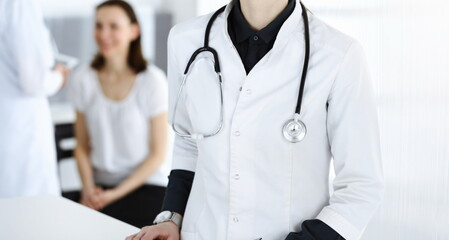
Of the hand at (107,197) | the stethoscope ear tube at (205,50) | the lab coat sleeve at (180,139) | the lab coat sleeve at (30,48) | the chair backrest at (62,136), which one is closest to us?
the stethoscope ear tube at (205,50)

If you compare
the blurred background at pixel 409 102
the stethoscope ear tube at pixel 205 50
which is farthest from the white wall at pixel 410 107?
the stethoscope ear tube at pixel 205 50

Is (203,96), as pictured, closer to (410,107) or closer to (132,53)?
(410,107)

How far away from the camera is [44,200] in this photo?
1.78 metres

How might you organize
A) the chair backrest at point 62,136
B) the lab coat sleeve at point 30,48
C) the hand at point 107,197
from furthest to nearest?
the chair backrest at point 62,136, the hand at point 107,197, the lab coat sleeve at point 30,48

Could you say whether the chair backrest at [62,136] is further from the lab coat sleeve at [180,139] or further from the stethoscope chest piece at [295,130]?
the stethoscope chest piece at [295,130]

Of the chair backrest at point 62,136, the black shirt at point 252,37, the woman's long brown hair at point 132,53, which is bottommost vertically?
the chair backrest at point 62,136

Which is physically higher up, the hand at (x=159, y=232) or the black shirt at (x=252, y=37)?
the black shirt at (x=252, y=37)

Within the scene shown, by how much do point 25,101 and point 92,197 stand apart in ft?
1.47

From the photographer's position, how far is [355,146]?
1.23m

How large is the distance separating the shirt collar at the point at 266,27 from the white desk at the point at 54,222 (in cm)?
49

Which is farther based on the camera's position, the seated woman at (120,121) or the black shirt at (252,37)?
the seated woman at (120,121)

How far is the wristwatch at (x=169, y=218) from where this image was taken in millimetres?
1409

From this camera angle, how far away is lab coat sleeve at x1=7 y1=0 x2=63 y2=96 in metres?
2.54

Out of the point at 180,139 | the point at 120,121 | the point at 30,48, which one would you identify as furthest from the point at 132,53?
the point at 180,139
